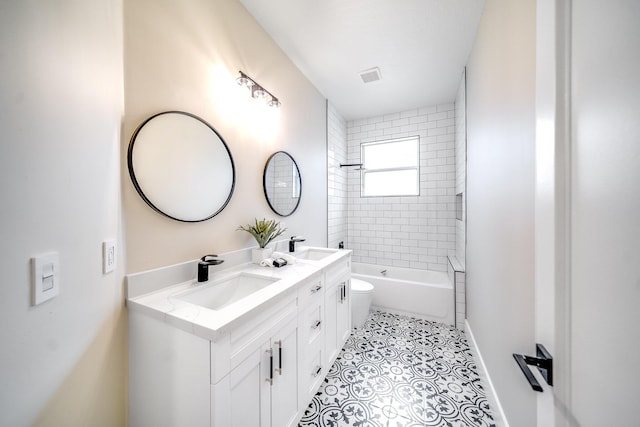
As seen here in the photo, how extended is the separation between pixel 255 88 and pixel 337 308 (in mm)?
1851

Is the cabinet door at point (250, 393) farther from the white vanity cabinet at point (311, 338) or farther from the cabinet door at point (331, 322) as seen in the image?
the cabinet door at point (331, 322)

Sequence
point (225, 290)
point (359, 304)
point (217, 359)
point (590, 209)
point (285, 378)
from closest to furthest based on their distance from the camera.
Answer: point (590, 209) → point (217, 359) → point (285, 378) → point (225, 290) → point (359, 304)

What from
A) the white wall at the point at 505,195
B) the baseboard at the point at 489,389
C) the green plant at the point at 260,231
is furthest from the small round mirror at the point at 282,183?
the baseboard at the point at 489,389

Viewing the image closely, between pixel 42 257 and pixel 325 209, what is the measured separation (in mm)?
2415

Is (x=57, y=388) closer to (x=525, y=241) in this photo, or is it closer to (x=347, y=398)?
(x=347, y=398)

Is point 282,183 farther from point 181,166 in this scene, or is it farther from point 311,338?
point 311,338

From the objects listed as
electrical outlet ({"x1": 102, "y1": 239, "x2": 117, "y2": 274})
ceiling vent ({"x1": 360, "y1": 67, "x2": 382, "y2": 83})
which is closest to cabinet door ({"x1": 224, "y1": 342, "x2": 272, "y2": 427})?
electrical outlet ({"x1": 102, "y1": 239, "x2": 117, "y2": 274})

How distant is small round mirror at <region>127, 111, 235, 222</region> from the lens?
42.4 inches

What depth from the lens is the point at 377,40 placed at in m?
1.92

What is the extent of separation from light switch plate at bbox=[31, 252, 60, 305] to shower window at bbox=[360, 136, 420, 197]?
3.27 metres

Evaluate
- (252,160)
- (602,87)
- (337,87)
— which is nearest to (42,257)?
(252,160)

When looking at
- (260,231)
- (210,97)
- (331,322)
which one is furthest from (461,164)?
(210,97)

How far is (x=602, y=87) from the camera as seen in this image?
0.40 m

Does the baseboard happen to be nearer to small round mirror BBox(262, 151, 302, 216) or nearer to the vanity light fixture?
small round mirror BBox(262, 151, 302, 216)
